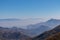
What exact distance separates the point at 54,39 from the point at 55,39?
2.16 meters

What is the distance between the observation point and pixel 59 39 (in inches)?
5527

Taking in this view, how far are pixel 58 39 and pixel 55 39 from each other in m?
4.09

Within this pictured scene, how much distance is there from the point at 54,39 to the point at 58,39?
4.28 metres

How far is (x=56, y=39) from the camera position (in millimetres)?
143375

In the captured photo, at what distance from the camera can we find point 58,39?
462 feet

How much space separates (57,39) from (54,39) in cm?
322

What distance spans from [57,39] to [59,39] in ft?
8.44

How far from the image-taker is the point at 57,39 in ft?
467

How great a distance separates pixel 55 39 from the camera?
144 m

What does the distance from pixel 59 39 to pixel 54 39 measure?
5351 millimetres

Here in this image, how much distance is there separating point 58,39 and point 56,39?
3.01m
